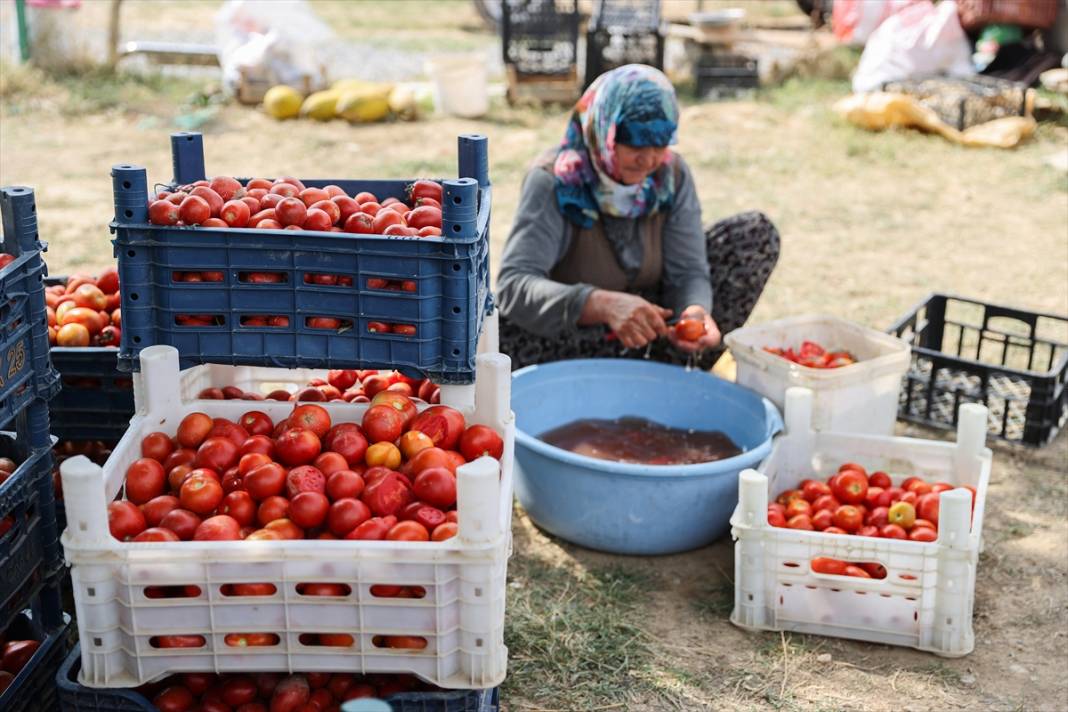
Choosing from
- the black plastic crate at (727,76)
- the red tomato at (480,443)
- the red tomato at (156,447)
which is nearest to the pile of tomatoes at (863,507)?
the red tomato at (480,443)

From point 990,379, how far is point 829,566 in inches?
64.7

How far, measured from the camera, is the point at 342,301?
2518 mm

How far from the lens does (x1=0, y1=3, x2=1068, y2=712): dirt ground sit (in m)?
2.97

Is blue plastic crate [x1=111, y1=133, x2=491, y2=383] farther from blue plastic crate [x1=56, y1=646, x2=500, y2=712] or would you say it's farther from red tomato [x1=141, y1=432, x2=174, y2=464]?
blue plastic crate [x1=56, y1=646, x2=500, y2=712]

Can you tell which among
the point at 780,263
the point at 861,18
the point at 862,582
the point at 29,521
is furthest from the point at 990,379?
the point at 861,18

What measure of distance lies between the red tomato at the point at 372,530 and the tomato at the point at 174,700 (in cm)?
46

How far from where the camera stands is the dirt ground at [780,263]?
9.76 feet

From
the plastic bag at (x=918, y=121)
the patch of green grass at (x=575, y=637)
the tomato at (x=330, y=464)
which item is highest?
the plastic bag at (x=918, y=121)

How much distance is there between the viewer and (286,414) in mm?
2691

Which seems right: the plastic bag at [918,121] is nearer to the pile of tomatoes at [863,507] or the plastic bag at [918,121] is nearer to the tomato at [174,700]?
the pile of tomatoes at [863,507]

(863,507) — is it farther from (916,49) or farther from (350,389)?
(916,49)

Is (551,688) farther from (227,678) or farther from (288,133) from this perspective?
(288,133)

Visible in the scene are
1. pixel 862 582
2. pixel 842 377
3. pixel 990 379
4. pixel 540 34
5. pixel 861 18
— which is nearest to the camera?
pixel 862 582

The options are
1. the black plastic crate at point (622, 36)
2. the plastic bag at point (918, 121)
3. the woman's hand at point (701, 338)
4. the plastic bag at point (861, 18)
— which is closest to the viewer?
the woman's hand at point (701, 338)
